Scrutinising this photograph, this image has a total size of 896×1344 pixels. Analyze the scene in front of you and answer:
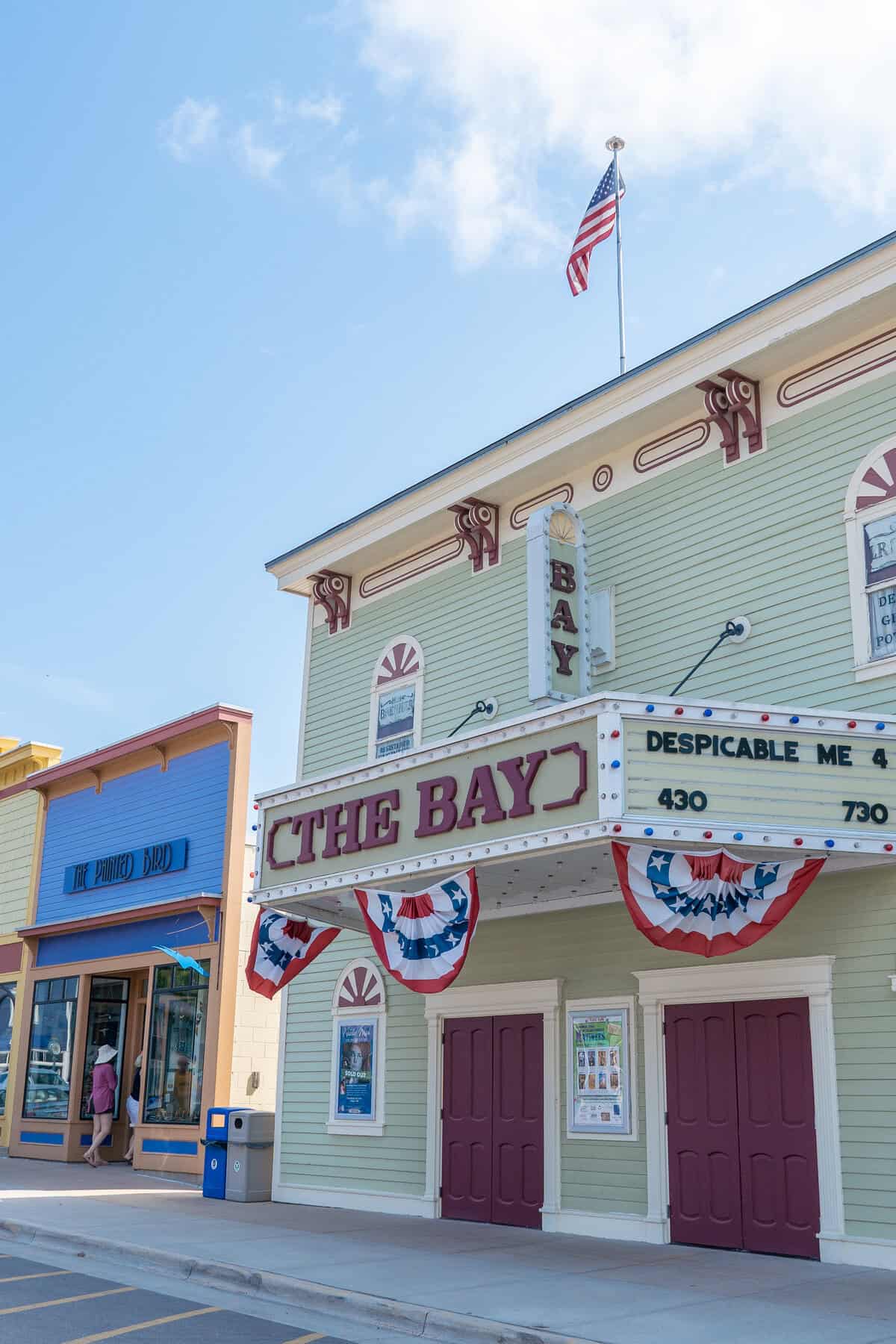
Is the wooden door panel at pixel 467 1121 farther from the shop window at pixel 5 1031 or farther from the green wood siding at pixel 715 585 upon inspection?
the shop window at pixel 5 1031

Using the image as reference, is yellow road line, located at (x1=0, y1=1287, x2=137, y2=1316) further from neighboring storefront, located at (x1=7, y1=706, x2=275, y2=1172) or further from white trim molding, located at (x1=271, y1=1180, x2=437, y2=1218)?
neighboring storefront, located at (x1=7, y1=706, x2=275, y2=1172)

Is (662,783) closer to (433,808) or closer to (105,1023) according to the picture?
(433,808)

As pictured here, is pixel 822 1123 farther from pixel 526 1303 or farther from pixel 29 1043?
pixel 29 1043

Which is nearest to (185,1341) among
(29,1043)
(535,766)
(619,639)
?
(535,766)

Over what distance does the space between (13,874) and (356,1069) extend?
452 inches

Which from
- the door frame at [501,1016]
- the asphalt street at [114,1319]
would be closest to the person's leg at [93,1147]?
the door frame at [501,1016]

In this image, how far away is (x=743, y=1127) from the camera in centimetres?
1142

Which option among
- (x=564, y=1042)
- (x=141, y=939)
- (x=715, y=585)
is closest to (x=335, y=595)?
(x=715, y=585)

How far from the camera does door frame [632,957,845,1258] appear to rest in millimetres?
10633

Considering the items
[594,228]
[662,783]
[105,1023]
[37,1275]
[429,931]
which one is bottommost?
[37,1275]

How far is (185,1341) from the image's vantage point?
316 inches

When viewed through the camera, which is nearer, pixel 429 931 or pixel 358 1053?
pixel 429 931

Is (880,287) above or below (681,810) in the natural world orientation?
above

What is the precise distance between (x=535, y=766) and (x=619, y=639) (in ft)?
12.0
